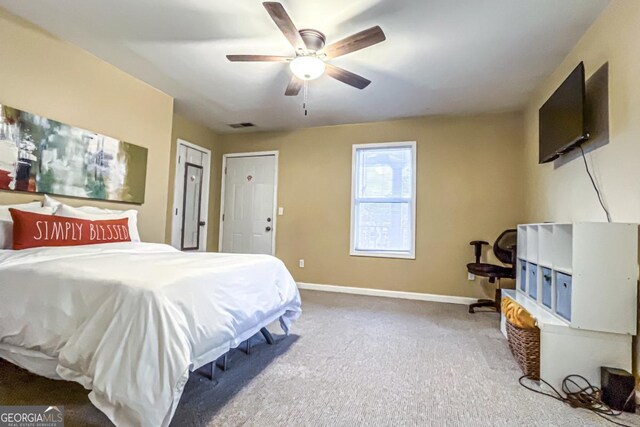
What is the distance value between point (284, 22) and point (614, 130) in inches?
87.7

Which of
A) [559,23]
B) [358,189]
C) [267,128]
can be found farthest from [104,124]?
[559,23]

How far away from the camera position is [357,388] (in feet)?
6.10

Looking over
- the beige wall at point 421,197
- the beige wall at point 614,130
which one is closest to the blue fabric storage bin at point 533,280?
the beige wall at point 614,130

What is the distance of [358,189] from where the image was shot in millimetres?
4680

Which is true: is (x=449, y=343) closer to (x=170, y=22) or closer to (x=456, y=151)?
(x=456, y=151)

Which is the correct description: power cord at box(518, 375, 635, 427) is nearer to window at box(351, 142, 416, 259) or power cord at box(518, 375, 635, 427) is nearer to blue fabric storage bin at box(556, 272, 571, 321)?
blue fabric storage bin at box(556, 272, 571, 321)

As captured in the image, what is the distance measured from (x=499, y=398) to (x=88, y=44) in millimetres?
4106

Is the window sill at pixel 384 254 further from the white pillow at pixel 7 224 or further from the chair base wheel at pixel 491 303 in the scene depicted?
the white pillow at pixel 7 224

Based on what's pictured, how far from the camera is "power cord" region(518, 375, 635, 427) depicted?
167 centimetres

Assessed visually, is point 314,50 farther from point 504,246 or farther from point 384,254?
point 504,246

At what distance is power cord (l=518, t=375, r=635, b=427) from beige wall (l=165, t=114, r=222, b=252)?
447 cm

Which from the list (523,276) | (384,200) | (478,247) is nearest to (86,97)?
(384,200)

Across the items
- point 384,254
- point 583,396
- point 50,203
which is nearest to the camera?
point 583,396

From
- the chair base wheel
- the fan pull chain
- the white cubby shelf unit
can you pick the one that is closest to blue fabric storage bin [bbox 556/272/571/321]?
the white cubby shelf unit
